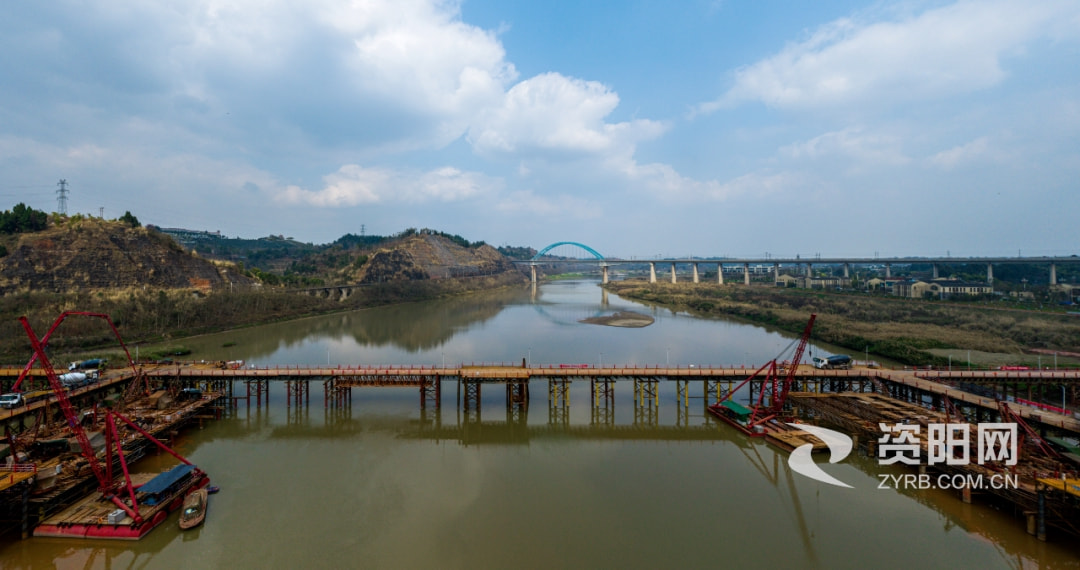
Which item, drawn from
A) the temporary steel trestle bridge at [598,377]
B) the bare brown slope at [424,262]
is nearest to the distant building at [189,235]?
the bare brown slope at [424,262]

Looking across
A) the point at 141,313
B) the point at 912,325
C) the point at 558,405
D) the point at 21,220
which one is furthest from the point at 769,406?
the point at 21,220

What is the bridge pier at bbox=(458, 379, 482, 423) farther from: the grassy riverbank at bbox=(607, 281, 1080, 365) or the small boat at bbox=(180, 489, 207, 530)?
the grassy riverbank at bbox=(607, 281, 1080, 365)

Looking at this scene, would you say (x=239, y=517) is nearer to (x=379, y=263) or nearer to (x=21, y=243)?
(x=21, y=243)

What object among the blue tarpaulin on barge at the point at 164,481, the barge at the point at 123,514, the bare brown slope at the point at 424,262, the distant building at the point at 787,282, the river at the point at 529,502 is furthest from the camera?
the bare brown slope at the point at 424,262

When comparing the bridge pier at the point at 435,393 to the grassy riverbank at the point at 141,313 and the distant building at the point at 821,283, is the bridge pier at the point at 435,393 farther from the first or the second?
the distant building at the point at 821,283

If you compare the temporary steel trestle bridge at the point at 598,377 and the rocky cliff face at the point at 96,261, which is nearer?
the temporary steel trestle bridge at the point at 598,377

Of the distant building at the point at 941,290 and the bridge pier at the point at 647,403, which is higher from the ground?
the distant building at the point at 941,290
